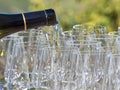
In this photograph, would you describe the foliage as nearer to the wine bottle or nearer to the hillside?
the hillside

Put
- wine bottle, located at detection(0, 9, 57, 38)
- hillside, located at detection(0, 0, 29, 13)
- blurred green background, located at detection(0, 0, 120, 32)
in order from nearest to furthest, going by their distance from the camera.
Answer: wine bottle, located at detection(0, 9, 57, 38) → hillside, located at detection(0, 0, 29, 13) → blurred green background, located at detection(0, 0, 120, 32)

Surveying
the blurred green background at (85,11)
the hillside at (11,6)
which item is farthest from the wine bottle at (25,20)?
the blurred green background at (85,11)

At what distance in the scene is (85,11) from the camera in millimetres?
3998

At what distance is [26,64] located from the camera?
951 mm

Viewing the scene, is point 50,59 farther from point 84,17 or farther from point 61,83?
point 84,17

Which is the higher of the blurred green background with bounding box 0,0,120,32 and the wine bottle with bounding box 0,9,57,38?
the blurred green background with bounding box 0,0,120,32

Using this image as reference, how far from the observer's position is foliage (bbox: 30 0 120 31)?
→ 3782 mm

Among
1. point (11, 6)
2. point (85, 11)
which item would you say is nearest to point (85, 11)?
point (85, 11)

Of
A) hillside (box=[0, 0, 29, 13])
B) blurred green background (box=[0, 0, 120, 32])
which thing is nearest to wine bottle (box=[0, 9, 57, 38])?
hillside (box=[0, 0, 29, 13])

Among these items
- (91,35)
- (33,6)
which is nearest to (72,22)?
(33,6)

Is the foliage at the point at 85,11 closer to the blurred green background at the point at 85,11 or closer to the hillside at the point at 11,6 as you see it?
the blurred green background at the point at 85,11

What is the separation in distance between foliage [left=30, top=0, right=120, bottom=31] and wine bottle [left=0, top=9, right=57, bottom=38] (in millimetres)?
2804

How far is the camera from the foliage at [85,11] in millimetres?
3782

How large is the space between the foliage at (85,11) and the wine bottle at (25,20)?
280 centimetres
